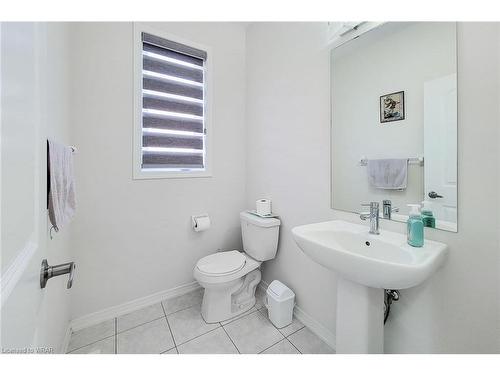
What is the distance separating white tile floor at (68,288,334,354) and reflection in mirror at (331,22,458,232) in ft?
3.11

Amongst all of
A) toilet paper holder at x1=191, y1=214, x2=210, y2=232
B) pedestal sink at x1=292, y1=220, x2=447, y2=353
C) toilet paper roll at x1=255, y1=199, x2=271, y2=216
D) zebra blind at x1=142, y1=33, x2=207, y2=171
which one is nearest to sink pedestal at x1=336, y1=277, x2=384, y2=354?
pedestal sink at x1=292, y1=220, x2=447, y2=353

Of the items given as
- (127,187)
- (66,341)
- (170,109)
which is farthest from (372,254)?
(66,341)

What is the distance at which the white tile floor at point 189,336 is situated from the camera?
1356 mm

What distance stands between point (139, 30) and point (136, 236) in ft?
5.28

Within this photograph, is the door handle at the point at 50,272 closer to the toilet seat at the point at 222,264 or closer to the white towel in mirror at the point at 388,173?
Answer: the toilet seat at the point at 222,264

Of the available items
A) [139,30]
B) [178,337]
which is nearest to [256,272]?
[178,337]

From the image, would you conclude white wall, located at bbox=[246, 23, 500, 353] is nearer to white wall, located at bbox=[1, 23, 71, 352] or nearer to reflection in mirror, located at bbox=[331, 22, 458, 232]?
reflection in mirror, located at bbox=[331, 22, 458, 232]

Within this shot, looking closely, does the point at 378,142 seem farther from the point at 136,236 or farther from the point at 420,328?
the point at 136,236

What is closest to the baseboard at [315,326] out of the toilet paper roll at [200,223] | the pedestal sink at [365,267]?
the pedestal sink at [365,267]

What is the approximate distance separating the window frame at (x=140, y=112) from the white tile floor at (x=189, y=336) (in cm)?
110

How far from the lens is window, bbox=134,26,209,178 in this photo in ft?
5.66

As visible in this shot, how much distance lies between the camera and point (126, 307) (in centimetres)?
170

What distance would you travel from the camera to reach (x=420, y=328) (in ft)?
3.37

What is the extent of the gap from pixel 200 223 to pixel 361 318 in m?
1.34
